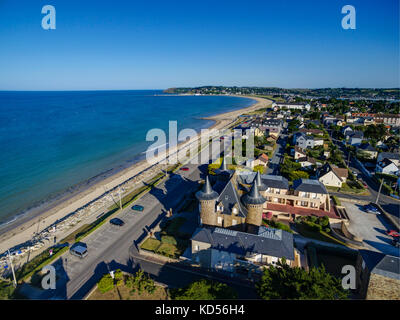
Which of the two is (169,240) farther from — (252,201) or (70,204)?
(70,204)

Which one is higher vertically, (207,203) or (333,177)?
(333,177)

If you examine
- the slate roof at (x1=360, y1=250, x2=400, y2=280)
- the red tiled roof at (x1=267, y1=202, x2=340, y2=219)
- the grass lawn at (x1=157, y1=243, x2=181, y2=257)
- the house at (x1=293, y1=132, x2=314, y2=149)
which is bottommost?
the grass lawn at (x1=157, y1=243, x2=181, y2=257)

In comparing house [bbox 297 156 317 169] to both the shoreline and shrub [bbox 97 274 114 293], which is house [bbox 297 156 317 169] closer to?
the shoreline

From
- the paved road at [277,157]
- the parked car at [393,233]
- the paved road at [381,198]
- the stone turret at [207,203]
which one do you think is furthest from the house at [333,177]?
the stone turret at [207,203]

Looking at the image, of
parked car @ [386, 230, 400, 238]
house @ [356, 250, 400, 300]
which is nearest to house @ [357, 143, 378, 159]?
parked car @ [386, 230, 400, 238]

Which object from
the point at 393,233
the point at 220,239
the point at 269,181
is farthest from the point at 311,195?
the point at 220,239

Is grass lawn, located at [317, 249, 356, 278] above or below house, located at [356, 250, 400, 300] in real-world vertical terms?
below

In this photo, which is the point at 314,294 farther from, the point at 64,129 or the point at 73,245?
the point at 64,129

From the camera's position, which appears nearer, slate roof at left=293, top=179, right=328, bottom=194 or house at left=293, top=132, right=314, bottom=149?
slate roof at left=293, top=179, right=328, bottom=194
